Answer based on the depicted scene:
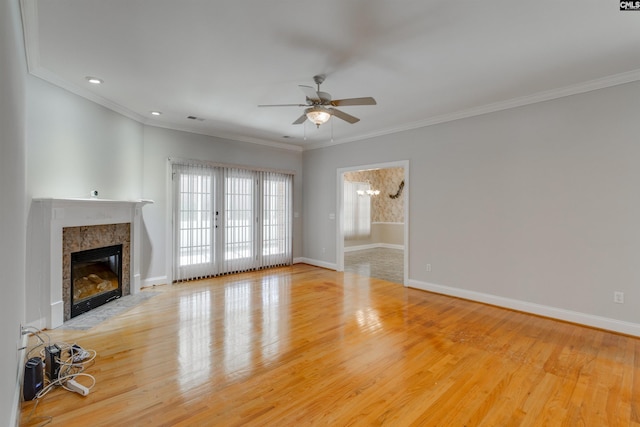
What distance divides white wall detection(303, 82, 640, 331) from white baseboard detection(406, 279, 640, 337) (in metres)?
0.04

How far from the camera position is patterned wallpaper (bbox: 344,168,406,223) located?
10.3 meters

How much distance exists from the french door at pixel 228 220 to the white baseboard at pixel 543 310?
3542 mm

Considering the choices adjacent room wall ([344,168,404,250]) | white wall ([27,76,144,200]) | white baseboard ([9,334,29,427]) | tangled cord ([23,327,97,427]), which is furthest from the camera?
adjacent room wall ([344,168,404,250])

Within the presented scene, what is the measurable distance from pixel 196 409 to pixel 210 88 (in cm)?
355

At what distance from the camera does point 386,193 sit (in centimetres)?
1075

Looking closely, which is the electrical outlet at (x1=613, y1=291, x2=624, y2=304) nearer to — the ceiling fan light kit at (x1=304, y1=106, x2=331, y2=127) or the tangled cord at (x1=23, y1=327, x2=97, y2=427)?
the ceiling fan light kit at (x1=304, y1=106, x2=331, y2=127)

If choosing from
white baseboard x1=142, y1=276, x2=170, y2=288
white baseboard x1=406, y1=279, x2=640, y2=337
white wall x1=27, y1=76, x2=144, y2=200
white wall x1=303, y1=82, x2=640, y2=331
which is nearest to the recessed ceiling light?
white wall x1=27, y1=76, x2=144, y2=200

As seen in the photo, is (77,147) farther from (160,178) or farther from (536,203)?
(536,203)

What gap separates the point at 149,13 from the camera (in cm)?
238

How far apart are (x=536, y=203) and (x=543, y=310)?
57.3 inches

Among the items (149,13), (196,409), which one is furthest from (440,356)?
(149,13)

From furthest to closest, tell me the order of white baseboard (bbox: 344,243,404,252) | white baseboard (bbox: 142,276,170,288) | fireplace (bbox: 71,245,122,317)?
white baseboard (bbox: 344,243,404,252)
white baseboard (bbox: 142,276,170,288)
fireplace (bbox: 71,245,122,317)

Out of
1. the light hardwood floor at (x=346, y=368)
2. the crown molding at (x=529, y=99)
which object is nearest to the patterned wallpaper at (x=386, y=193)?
the crown molding at (x=529, y=99)

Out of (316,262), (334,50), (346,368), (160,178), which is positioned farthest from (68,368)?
(316,262)
